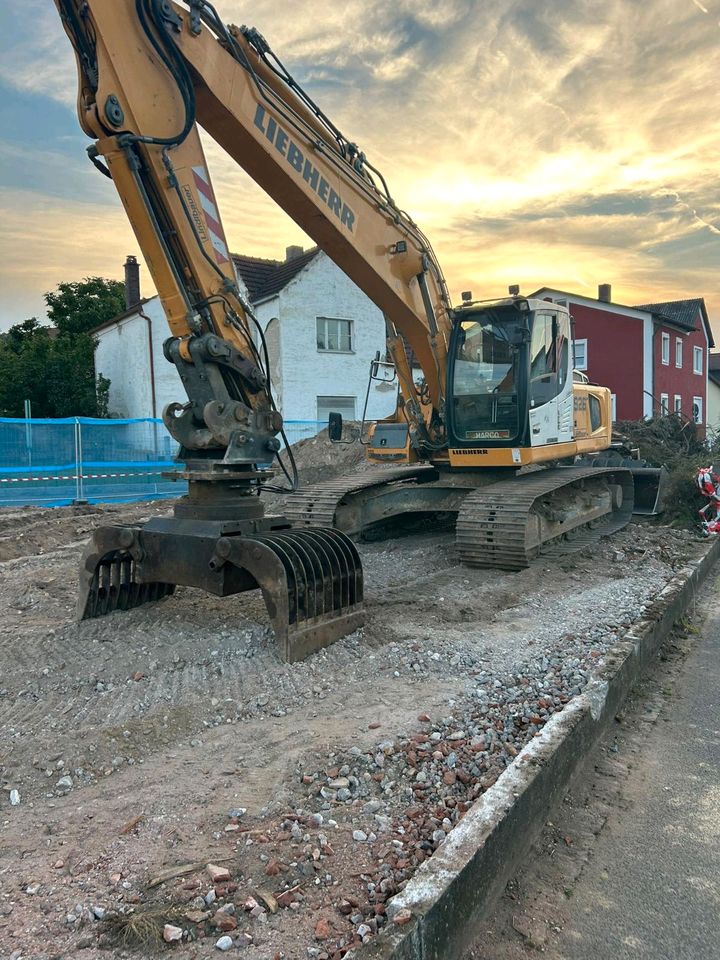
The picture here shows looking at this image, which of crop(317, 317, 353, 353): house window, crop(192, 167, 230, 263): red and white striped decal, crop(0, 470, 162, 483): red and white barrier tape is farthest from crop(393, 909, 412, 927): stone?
crop(317, 317, 353, 353): house window

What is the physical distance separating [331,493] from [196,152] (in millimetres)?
4619

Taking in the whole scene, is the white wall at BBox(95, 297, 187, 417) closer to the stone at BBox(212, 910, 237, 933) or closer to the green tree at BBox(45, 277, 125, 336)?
the green tree at BBox(45, 277, 125, 336)

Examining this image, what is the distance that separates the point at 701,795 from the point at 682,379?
34.3 meters

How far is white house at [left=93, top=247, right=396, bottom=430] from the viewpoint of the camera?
74.3 feet

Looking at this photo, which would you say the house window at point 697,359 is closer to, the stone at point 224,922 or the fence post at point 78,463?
the fence post at point 78,463

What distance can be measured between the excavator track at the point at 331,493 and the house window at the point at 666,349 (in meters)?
25.5

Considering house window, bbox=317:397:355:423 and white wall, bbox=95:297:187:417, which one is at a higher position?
white wall, bbox=95:297:187:417

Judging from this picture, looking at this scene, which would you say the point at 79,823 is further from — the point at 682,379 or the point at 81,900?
the point at 682,379

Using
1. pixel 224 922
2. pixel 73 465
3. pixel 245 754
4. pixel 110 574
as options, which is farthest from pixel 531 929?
pixel 73 465

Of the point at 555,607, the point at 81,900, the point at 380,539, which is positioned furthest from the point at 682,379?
the point at 81,900

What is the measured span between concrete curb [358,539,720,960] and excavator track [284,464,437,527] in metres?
4.57

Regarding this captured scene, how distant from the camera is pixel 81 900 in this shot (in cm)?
245

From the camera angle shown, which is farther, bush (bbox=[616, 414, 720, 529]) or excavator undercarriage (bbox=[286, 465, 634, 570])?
bush (bbox=[616, 414, 720, 529])

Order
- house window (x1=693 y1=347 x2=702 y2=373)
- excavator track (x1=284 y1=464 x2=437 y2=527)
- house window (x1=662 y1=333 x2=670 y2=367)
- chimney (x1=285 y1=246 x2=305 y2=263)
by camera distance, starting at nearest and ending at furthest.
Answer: excavator track (x1=284 y1=464 x2=437 y2=527)
chimney (x1=285 y1=246 x2=305 y2=263)
house window (x1=662 y1=333 x2=670 y2=367)
house window (x1=693 y1=347 x2=702 y2=373)
